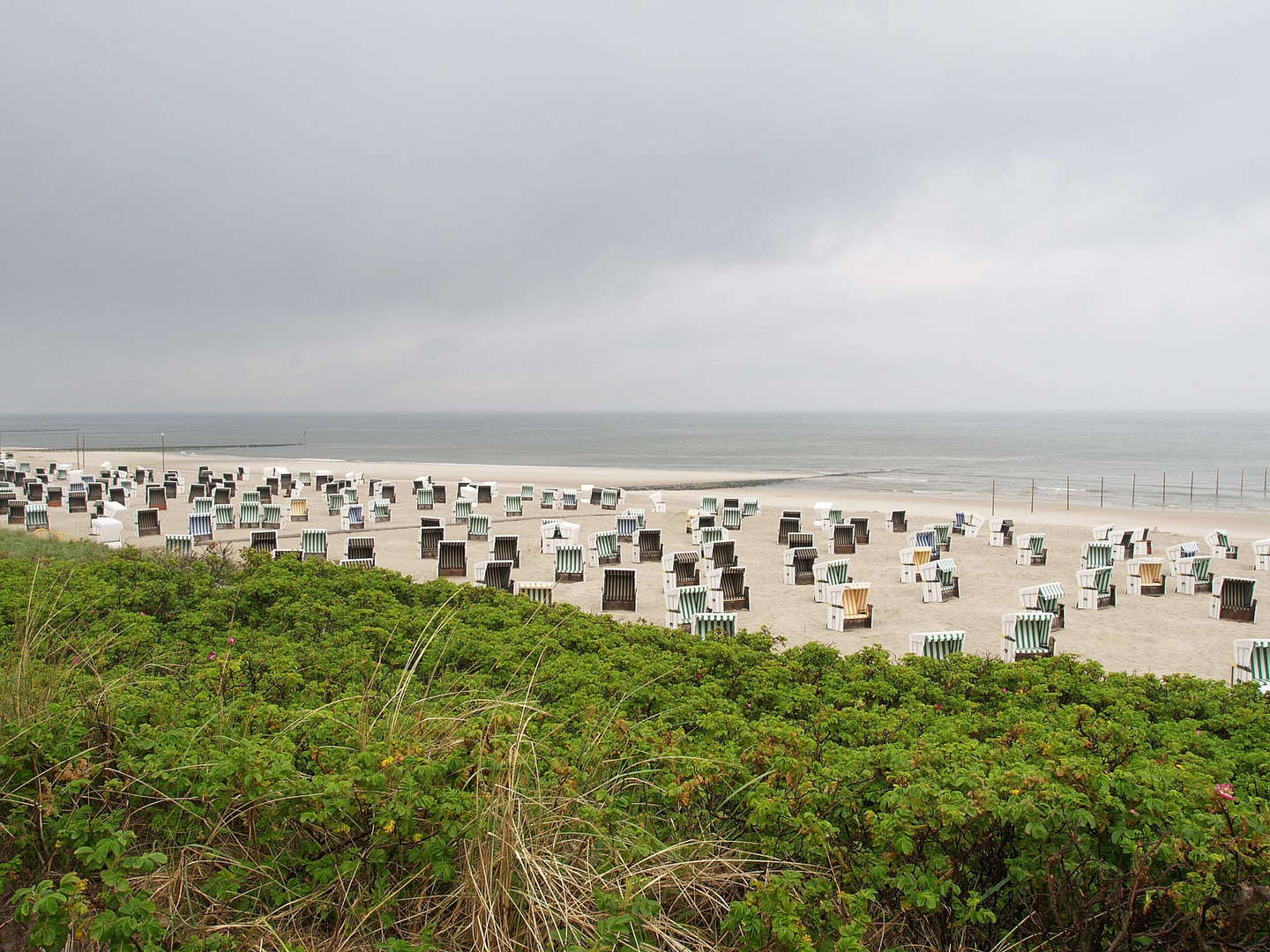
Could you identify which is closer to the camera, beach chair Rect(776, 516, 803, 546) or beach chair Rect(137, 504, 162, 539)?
beach chair Rect(137, 504, 162, 539)

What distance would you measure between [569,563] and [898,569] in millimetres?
7133

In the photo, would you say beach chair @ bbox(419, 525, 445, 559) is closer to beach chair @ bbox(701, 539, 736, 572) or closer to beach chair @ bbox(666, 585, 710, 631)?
beach chair @ bbox(701, 539, 736, 572)

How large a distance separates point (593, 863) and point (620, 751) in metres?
0.82

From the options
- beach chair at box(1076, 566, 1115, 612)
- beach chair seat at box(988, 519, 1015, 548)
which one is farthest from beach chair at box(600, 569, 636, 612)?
beach chair seat at box(988, 519, 1015, 548)

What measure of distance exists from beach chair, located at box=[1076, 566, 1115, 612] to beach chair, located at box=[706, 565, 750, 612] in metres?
5.74

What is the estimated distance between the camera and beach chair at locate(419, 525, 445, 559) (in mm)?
18891

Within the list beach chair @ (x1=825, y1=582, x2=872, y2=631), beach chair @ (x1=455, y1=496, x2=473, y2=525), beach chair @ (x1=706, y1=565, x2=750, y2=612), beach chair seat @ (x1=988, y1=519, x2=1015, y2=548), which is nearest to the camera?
beach chair @ (x1=825, y1=582, x2=872, y2=631)

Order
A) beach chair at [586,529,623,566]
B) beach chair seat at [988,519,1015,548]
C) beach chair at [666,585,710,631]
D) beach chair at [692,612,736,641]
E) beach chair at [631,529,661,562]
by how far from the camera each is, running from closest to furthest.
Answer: beach chair at [692,612,736,641], beach chair at [666,585,710,631], beach chair at [586,529,623,566], beach chair at [631,529,661,562], beach chair seat at [988,519,1015,548]

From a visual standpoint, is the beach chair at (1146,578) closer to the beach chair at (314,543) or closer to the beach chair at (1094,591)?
the beach chair at (1094,591)

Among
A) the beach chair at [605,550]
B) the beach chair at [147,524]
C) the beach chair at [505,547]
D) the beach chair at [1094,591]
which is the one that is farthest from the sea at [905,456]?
the beach chair at [147,524]

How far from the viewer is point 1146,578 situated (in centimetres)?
1606

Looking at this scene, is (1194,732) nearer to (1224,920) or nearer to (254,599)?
(1224,920)

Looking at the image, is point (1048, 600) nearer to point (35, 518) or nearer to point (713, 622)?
point (713, 622)

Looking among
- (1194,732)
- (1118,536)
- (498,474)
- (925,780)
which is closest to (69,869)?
(925,780)
